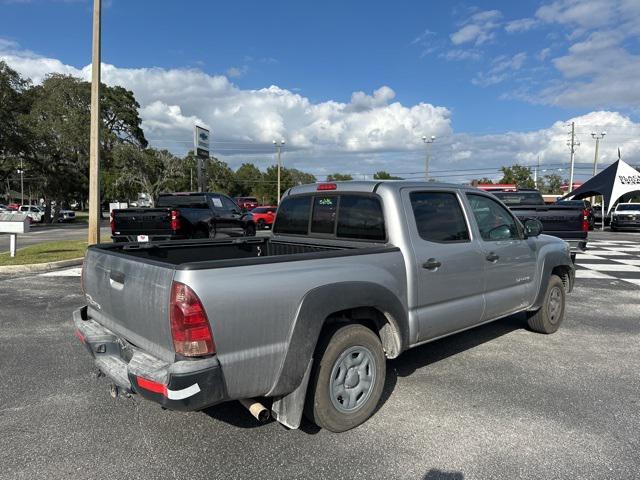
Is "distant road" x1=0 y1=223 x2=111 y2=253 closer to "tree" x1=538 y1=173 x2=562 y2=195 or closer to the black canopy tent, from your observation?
the black canopy tent

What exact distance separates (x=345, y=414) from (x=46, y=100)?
143 ft

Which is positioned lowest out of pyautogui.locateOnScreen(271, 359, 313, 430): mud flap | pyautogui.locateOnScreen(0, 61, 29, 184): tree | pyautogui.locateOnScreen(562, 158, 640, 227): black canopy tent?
pyautogui.locateOnScreen(271, 359, 313, 430): mud flap

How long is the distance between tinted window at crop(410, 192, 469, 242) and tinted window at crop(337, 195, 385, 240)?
309mm

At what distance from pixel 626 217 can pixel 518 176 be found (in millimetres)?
48999

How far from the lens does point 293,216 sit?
4.81 meters

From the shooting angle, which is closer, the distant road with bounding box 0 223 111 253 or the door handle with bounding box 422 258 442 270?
the door handle with bounding box 422 258 442 270

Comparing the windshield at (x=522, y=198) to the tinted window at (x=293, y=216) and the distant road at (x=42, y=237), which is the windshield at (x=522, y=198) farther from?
the distant road at (x=42, y=237)

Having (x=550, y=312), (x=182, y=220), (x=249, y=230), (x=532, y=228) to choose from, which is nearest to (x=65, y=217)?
(x=249, y=230)

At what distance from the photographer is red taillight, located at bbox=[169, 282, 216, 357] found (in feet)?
8.62

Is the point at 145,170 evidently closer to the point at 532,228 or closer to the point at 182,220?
the point at 182,220

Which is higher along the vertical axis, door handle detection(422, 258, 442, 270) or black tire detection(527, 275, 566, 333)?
door handle detection(422, 258, 442, 270)

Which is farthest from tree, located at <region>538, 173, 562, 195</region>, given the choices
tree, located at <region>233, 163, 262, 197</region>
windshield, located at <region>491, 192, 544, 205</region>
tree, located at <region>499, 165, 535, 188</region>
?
windshield, located at <region>491, 192, 544, 205</region>

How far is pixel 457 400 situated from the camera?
3.88 meters

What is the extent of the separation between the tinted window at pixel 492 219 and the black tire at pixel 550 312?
3.47 ft
